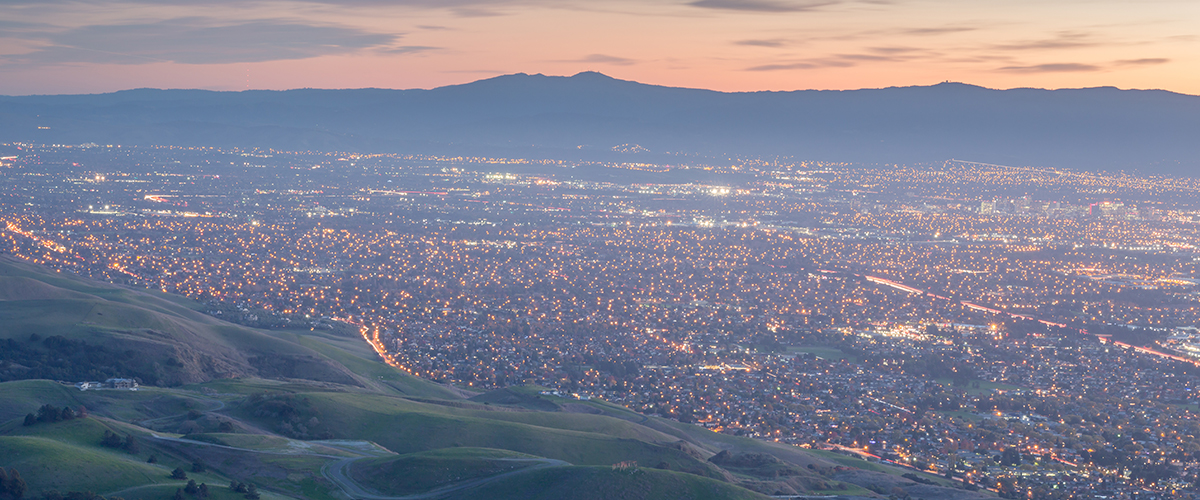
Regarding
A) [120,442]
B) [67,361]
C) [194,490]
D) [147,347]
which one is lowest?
[67,361]

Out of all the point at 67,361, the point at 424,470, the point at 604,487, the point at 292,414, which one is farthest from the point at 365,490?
the point at 67,361

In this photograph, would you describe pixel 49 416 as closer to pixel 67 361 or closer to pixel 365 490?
pixel 365 490

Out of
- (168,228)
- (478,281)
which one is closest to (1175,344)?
(478,281)

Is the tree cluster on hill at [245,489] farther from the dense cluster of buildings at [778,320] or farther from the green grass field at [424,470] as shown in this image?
the dense cluster of buildings at [778,320]

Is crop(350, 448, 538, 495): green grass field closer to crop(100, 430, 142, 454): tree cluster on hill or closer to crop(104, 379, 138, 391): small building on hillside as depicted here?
crop(100, 430, 142, 454): tree cluster on hill

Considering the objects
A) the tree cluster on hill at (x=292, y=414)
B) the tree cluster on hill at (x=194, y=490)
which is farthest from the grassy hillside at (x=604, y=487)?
the tree cluster on hill at (x=292, y=414)

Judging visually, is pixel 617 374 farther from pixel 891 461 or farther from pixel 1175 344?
pixel 1175 344

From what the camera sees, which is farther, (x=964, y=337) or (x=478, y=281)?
(x=478, y=281)
